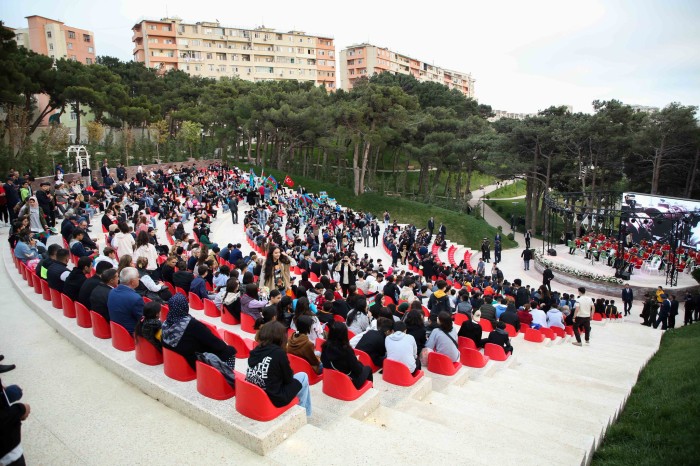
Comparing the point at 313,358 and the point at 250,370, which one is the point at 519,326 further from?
the point at 250,370

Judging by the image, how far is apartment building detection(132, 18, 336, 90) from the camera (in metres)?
67.2

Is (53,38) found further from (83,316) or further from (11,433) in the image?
(11,433)

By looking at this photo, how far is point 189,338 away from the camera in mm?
4391

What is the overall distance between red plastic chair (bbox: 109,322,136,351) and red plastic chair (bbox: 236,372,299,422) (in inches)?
83.4

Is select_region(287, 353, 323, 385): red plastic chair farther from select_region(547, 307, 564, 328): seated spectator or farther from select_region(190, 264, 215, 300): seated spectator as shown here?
select_region(547, 307, 564, 328): seated spectator

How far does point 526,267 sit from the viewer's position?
953 inches

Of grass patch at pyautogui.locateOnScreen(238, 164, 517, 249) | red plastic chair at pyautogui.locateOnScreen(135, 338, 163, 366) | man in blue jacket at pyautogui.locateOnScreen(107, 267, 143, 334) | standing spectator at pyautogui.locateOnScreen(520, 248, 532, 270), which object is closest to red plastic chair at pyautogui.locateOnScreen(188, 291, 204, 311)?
man in blue jacket at pyautogui.locateOnScreen(107, 267, 143, 334)

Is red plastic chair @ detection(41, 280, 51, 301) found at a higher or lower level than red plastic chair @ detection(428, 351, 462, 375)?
higher

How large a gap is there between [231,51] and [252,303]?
73.1 m

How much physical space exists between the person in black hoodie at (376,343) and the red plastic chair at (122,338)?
277 cm

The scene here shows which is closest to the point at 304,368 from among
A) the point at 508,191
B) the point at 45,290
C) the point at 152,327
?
the point at 152,327

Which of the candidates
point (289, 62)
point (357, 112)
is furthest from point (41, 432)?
point (289, 62)

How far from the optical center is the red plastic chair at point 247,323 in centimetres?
695

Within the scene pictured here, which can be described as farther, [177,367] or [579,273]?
[579,273]
